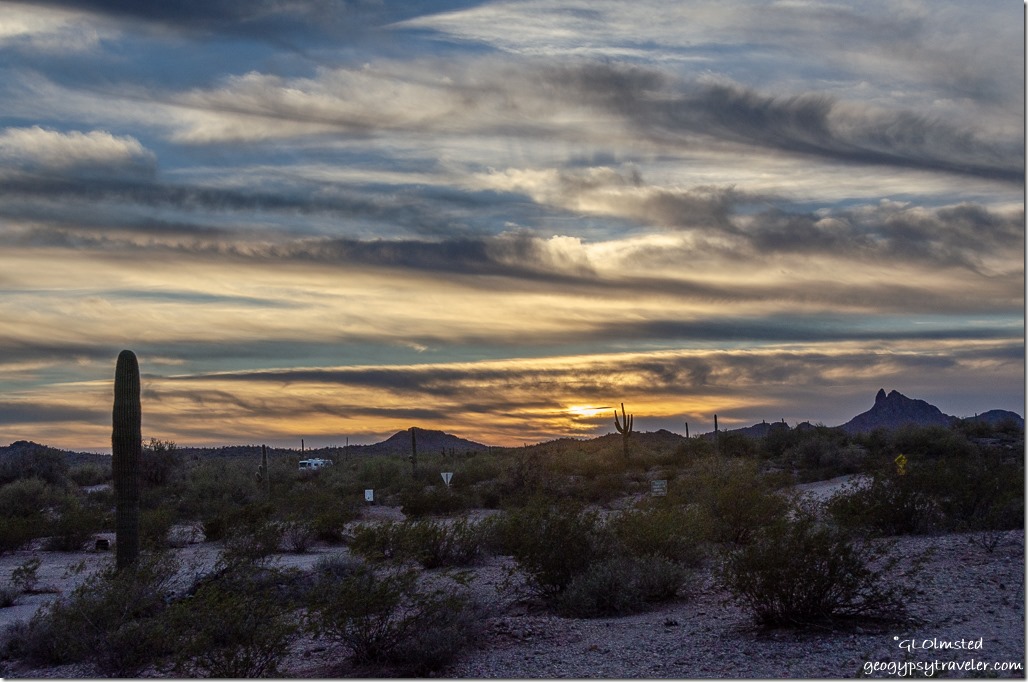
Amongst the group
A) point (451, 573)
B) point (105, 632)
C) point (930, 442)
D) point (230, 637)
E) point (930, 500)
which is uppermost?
point (930, 500)

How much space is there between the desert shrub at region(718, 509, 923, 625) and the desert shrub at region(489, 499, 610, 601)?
12.1 feet

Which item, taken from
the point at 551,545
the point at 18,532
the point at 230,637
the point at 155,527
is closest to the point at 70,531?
the point at 18,532

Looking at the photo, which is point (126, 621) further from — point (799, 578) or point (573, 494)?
point (573, 494)

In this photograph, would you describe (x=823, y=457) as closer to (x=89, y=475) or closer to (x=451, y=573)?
Answer: (x=451, y=573)

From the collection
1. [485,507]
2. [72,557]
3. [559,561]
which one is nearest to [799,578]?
[559,561]

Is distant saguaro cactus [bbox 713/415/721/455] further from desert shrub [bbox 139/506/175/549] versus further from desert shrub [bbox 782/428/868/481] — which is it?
desert shrub [bbox 139/506/175/549]

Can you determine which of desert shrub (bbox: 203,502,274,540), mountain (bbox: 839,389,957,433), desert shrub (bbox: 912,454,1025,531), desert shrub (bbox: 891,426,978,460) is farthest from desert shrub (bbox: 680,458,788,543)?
mountain (bbox: 839,389,957,433)

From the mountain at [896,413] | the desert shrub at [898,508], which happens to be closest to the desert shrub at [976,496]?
the desert shrub at [898,508]

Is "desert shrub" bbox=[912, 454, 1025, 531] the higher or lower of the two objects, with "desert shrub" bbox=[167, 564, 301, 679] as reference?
higher

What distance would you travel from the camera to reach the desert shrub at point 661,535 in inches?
738

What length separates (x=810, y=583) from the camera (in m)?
13.9

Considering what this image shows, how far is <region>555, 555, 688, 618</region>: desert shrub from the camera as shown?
16.4 m

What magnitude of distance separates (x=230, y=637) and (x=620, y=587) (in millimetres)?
6549

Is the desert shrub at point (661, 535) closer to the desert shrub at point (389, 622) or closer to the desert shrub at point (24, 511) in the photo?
the desert shrub at point (389, 622)
